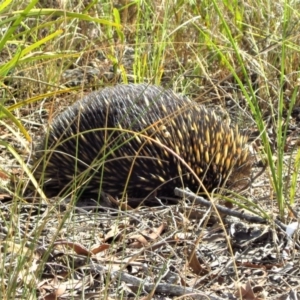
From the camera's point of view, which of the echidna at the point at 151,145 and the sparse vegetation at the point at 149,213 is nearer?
the sparse vegetation at the point at 149,213

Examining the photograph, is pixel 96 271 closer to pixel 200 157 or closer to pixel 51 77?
pixel 200 157

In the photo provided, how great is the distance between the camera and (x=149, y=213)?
9.97 ft

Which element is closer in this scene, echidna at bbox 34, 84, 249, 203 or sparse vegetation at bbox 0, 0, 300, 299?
sparse vegetation at bbox 0, 0, 300, 299

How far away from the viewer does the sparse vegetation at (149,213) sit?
2.27 m

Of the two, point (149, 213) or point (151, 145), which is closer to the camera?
point (149, 213)

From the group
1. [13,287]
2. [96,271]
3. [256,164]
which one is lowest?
[256,164]

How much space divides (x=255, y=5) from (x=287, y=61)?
477 mm

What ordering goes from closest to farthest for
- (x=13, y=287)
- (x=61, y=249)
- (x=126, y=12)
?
(x=13, y=287) < (x=61, y=249) < (x=126, y=12)

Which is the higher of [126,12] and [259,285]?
[126,12]

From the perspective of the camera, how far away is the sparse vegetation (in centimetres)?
227

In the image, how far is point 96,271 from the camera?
8.02 feet

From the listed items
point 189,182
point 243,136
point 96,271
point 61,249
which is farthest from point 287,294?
point 243,136

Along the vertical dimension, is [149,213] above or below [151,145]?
below

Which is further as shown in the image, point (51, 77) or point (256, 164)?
point (51, 77)
